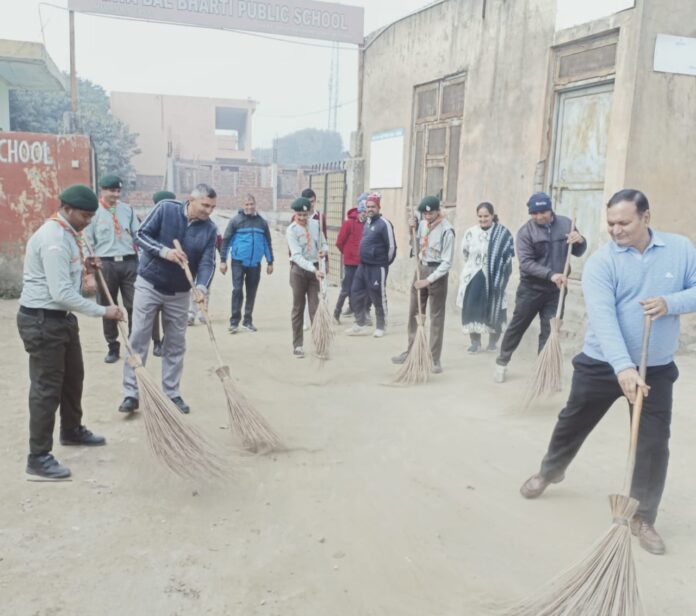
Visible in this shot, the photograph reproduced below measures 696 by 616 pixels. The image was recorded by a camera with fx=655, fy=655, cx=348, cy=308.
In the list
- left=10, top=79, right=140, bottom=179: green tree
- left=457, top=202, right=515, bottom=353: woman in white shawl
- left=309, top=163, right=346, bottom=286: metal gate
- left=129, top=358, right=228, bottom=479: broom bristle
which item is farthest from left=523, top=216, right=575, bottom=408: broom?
left=10, top=79, right=140, bottom=179: green tree

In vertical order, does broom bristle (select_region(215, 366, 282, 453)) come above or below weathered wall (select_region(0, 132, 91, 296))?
below

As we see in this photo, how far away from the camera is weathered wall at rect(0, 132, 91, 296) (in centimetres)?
938

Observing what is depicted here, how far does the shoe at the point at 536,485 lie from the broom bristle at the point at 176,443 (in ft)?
5.61

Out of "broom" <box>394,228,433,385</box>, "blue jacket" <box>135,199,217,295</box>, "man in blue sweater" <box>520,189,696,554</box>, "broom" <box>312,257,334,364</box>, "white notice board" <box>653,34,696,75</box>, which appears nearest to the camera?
"man in blue sweater" <box>520,189,696,554</box>

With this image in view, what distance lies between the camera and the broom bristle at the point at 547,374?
5.14 meters

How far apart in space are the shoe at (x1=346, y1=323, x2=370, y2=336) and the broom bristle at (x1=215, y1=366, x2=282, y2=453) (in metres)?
4.03

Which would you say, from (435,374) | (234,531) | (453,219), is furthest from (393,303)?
(234,531)

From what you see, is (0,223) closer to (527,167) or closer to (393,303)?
(393,303)

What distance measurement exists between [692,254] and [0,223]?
928 cm

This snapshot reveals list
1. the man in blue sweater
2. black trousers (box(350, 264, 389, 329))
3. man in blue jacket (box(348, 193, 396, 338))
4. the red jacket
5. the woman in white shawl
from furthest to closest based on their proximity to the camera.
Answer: the red jacket < black trousers (box(350, 264, 389, 329)) < man in blue jacket (box(348, 193, 396, 338)) < the woman in white shawl < the man in blue sweater

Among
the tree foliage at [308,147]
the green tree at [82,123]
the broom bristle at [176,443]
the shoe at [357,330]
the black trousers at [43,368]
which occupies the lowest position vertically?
the shoe at [357,330]

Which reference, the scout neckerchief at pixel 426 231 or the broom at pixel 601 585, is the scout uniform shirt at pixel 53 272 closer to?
the broom at pixel 601 585

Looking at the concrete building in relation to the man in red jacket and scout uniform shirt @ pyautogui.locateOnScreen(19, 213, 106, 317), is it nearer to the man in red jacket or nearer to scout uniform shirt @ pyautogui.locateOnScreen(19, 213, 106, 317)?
the man in red jacket

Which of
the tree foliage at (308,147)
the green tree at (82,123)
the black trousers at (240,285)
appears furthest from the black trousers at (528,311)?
the tree foliage at (308,147)
